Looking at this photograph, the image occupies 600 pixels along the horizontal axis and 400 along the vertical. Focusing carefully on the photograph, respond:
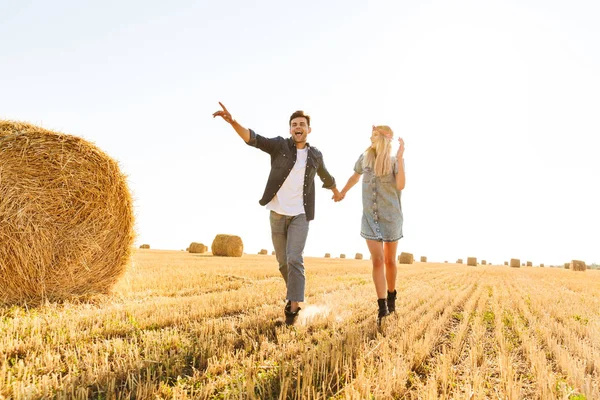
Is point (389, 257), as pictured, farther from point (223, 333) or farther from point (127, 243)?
point (127, 243)

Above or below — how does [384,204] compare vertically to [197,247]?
above

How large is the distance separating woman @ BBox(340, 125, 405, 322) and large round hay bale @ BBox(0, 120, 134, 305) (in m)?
4.20

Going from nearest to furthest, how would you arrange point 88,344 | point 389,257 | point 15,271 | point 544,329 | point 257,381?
point 257,381 < point 88,344 < point 544,329 < point 389,257 < point 15,271

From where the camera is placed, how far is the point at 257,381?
230 cm

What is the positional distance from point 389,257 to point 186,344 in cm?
278

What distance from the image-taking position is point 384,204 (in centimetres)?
494

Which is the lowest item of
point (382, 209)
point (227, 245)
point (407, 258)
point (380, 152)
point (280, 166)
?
point (407, 258)

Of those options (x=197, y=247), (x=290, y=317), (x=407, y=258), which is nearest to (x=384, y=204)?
(x=290, y=317)

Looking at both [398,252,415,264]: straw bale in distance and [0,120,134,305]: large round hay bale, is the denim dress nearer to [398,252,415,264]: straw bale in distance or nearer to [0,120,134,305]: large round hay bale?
[0,120,134,305]: large round hay bale

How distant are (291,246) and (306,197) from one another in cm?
60

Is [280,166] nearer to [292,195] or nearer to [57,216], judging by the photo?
[292,195]

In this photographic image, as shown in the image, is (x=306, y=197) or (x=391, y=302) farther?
(x=391, y=302)

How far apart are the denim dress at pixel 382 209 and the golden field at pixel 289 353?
0.97 metres

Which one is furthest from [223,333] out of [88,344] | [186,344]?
[88,344]
